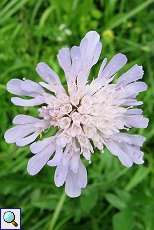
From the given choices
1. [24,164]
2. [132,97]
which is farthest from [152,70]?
[132,97]

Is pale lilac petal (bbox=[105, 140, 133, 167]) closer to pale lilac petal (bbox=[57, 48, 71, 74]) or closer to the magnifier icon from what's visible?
pale lilac petal (bbox=[57, 48, 71, 74])

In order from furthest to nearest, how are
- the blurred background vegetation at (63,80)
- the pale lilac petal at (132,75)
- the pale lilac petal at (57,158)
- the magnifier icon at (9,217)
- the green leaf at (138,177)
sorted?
the green leaf at (138,177)
the blurred background vegetation at (63,80)
the magnifier icon at (9,217)
the pale lilac petal at (132,75)
the pale lilac petal at (57,158)

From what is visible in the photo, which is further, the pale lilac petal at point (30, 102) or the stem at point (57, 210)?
the stem at point (57, 210)

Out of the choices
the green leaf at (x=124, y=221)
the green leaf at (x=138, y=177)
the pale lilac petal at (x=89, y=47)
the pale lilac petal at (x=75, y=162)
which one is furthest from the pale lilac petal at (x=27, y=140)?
the green leaf at (x=138, y=177)

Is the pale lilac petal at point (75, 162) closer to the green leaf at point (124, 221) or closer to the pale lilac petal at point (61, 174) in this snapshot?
the pale lilac petal at point (61, 174)

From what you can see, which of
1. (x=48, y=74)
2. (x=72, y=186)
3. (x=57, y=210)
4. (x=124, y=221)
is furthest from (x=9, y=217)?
(x=48, y=74)

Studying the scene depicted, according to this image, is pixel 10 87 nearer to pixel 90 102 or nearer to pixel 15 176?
pixel 90 102
